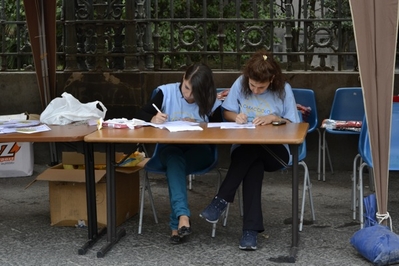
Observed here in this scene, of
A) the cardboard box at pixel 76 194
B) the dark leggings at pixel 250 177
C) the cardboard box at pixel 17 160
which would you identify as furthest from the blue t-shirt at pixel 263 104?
the cardboard box at pixel 17 160

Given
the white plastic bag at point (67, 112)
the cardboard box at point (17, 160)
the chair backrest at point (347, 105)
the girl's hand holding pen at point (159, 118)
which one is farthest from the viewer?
the cardboard box at point (17, 160)

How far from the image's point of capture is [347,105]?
8.12 m

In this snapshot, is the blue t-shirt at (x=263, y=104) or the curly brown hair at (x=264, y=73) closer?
the curly brown hair at (x=264, y=73)

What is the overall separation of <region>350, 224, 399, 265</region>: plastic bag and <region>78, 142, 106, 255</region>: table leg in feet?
6.15

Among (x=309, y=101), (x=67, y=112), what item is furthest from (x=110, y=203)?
(x=309, y=101)

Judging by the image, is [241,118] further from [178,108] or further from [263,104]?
[178,108]

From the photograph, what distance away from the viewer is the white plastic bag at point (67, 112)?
622 cm

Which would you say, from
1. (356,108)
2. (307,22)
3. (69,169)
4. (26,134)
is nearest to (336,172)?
(356,108)

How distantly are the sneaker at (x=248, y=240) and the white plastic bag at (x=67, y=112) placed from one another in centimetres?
154

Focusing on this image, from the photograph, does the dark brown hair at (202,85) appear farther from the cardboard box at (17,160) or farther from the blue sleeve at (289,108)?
the cardboard box at (17,160)

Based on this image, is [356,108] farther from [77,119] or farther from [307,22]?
[77,119]

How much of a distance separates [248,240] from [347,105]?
2.87 meters

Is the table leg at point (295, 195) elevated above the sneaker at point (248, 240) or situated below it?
above

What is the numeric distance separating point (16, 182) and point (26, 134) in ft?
9.00
